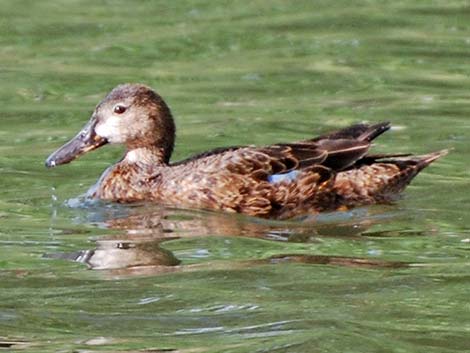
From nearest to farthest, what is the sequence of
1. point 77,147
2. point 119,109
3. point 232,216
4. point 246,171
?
point 232,216
point 246,171
point 77,147
point 119,109

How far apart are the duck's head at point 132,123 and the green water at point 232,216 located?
16.0 inches

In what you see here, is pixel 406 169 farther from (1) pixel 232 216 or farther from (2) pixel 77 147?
(2) pixel 77 147

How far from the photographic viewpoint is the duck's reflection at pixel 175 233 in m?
9.52

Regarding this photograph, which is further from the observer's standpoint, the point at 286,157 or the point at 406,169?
the point at 406,169

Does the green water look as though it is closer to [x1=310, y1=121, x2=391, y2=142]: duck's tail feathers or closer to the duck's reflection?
the duck's reflection

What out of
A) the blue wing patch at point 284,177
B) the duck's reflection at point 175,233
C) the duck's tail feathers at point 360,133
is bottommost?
the duck's reflection at point 175,233

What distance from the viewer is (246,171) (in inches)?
450

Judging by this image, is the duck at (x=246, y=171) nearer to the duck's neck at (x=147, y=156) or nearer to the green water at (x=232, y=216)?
the duck's neck at (x=147, y=156)

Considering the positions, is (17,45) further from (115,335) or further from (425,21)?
(115,335)

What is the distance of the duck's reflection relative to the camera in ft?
31.2

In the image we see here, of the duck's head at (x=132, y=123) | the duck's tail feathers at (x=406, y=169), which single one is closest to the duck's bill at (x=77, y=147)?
the duck's head at (x=132, y=123)

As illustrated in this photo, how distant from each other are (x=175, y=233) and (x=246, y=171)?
0.99m

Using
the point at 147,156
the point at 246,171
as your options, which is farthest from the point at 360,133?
the point at 147,156

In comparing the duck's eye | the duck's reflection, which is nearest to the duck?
the duck's eye
